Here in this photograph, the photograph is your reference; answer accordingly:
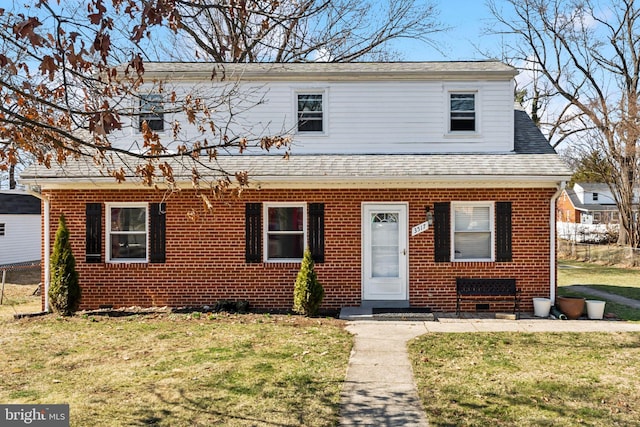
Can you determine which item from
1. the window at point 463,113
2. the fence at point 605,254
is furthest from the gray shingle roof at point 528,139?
the fence at point 605,254

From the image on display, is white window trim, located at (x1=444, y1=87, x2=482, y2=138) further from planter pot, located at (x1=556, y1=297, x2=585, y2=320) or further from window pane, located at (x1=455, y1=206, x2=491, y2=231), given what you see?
planter pot, located at (x1=556, y1=297, x2=585, y2=320)

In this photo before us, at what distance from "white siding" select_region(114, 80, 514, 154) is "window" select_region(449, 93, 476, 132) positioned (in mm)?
135

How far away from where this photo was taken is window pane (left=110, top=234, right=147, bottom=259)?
11234 mm

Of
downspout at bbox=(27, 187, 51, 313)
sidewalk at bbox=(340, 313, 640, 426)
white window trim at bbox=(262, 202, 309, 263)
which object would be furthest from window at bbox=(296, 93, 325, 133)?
downspout at bbox=(27, 187, 51, 313)

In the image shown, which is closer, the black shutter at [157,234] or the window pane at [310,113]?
the black shutter at [157,234]

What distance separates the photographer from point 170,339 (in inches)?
332

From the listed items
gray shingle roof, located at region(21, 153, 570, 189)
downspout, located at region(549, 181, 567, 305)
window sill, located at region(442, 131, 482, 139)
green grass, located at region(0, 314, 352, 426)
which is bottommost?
green grass, located at region(0, 314, 352, 426)

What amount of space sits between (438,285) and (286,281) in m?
3.34

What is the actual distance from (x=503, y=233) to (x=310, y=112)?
525 cm

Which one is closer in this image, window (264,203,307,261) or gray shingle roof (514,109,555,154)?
window (264,203,307,261)

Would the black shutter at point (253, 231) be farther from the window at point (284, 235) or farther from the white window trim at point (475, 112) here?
the white window trim at point (475, 112)

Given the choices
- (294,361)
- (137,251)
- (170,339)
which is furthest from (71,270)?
(294,361)

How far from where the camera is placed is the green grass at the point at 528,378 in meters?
5.09

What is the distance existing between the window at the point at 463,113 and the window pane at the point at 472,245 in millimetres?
2622
